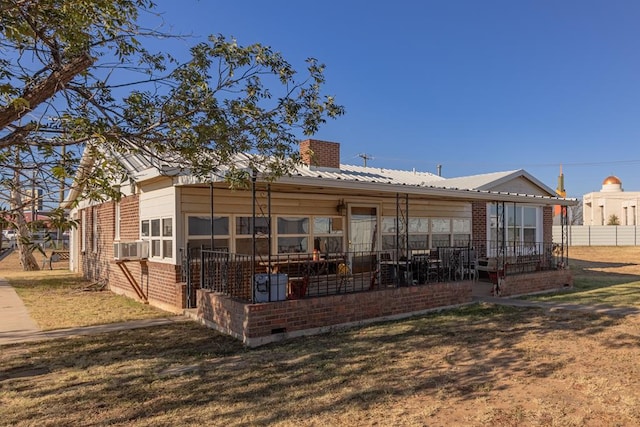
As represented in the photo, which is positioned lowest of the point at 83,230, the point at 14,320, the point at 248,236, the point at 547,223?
the point at 14,320

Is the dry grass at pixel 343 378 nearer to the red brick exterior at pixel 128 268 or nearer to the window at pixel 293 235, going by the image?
the red brick exterior at pixel 128 268

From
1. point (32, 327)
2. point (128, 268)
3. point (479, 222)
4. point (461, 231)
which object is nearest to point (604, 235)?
point (479, 222)

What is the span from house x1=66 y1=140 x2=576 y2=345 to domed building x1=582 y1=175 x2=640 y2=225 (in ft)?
150

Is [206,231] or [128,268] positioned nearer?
[206,231]

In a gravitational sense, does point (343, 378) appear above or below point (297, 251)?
below

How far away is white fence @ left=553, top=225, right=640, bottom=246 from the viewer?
39.1 metres

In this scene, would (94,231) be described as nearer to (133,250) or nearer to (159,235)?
(133,250)

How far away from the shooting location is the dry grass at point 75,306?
9281 mm

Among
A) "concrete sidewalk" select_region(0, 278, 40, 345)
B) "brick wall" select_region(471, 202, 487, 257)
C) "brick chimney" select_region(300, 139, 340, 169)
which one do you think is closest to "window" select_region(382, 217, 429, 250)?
"brick chimney" select_region(300, 139, 340, 169)

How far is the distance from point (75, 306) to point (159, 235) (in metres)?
2.73

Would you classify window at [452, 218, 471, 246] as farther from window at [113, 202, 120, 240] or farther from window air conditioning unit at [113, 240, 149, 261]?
window at [113, 202, 120, 240]

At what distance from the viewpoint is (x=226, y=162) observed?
656 centimetres

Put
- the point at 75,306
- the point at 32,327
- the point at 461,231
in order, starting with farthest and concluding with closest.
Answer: the point at 461,231, the point at 75,306, the point at 32,327

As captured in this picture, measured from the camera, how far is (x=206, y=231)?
1008cm
